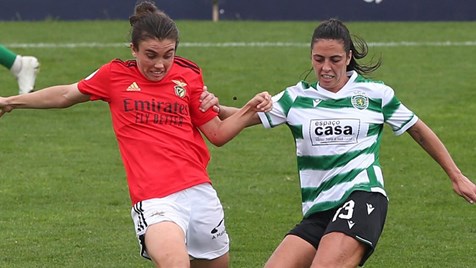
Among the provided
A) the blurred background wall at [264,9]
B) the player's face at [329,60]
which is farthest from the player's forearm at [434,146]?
the blurred background wall at [264,9]

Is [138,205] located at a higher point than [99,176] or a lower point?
higher

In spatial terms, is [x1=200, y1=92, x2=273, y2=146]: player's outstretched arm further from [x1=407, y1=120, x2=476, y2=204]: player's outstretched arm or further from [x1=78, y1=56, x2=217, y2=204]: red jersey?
[x1=407, y1=120, x2=476, y2=204]: player's outstretched arm

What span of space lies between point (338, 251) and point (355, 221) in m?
0.21

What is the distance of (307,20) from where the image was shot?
24.2 meters

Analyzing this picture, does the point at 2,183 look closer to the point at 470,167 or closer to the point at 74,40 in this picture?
the point at 470,167

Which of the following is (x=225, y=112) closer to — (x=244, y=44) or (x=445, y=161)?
(x=445, y=161)

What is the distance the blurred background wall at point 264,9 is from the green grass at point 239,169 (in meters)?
1.62

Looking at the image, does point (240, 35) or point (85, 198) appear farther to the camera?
point (240, 35)

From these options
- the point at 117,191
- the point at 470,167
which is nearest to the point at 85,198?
the point at 117,191

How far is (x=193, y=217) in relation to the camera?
6.75 meters

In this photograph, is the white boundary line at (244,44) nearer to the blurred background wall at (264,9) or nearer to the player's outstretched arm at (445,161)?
the blurred background wall at (264,9)

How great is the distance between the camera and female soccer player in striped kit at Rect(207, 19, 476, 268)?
6754 millimetres

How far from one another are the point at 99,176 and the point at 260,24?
1219 cm

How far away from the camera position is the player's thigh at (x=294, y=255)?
6.82 m
